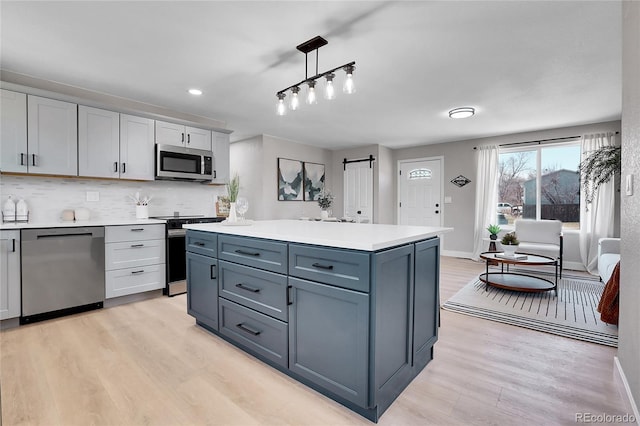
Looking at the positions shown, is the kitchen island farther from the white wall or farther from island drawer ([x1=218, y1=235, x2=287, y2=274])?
the white wall

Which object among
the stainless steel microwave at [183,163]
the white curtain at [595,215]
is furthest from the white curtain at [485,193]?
the stainless steel microwave at [183,163]

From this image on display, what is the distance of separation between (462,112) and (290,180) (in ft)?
10.7

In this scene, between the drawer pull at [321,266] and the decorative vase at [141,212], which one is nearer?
the drawer pull at [321,266]

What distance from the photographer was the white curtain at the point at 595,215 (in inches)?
181

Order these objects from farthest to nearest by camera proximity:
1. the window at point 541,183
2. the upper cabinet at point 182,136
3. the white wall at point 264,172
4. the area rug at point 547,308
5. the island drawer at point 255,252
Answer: the white wall at point 264,172
the window at point 541,183
the upper cabinet at point 182,136
the area rug at point 547,308
the island drawer at point 255,252

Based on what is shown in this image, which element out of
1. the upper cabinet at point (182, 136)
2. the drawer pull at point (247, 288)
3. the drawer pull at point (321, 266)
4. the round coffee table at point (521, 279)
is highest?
the upper cabinet at point (182, 136)

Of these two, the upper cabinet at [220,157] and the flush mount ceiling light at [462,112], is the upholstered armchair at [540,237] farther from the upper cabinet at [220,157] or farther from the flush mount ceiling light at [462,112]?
the upper cabinet at [220,157]

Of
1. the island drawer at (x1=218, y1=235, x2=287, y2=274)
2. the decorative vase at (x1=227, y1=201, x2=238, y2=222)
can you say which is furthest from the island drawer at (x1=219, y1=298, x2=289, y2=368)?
the decorative vase at (x1=227, y1=201, x2=238, y2=222)

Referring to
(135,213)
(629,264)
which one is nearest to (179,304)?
(135,213)

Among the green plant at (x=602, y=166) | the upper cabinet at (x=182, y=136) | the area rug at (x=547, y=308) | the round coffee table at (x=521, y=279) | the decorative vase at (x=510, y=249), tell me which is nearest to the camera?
the area rug at (x=547, y=308)

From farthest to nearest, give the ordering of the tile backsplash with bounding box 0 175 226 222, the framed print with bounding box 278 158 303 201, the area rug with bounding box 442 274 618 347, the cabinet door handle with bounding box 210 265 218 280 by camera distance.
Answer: the framed print with bounding box 278 158 303 201
the tile backsplash with bounding box 0 175 226 222
the area rug with bounding box 442 274 618 347
the cabinet door handle with bounding box 210 265 218 280

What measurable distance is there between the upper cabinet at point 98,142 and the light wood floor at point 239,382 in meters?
1.65

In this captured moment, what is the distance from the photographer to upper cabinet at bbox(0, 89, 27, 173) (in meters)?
2.75

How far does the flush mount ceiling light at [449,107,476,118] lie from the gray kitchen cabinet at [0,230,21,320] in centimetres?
497
